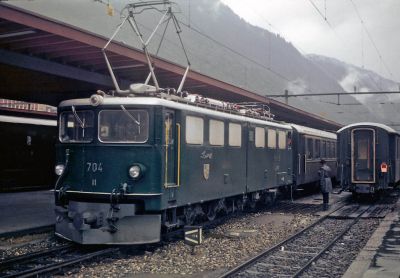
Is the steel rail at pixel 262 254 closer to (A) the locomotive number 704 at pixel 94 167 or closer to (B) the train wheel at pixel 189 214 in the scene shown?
(B) the train wheel at pixel 189 214

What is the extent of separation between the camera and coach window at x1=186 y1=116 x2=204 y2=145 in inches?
408

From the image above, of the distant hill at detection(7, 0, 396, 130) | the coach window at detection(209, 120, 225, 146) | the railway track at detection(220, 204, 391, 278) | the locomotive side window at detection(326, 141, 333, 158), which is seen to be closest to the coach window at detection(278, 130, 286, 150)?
the railway track at detection(220, 204, 391, 278)

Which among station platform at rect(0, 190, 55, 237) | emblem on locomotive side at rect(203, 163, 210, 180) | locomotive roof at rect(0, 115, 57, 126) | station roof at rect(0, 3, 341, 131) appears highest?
station roof at rect(0, 3, 341, 131)

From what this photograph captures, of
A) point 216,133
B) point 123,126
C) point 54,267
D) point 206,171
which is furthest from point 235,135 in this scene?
point 54,267

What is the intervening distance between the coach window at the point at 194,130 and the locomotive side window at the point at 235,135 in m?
1.73

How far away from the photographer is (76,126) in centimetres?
996

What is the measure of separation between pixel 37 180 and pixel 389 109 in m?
160

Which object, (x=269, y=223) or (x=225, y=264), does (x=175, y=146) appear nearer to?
(x=225, y=264)

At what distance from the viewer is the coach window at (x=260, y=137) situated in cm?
1442

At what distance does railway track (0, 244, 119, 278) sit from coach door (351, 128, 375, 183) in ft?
39.9

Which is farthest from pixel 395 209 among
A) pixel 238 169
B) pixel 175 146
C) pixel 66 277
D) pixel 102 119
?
pixel 66 277

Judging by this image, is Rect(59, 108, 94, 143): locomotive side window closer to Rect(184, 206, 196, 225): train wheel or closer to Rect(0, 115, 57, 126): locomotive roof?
Rect(184, 206, 196, 225): train wheel

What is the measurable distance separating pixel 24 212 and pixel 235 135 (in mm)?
6401

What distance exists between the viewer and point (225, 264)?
28.2ft
